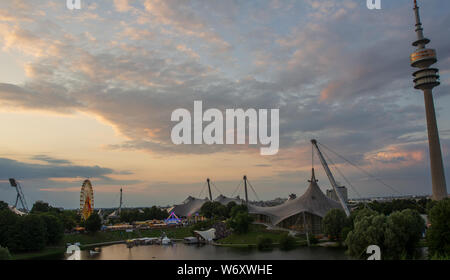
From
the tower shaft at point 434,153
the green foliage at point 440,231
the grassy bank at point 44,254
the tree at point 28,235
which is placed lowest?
the grassy bank at point 44,254

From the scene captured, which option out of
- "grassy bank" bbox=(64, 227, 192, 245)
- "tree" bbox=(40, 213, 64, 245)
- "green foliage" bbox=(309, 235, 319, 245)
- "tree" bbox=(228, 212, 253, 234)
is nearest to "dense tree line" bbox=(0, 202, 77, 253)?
"tree" bbox=(40, 213, 64, 245)

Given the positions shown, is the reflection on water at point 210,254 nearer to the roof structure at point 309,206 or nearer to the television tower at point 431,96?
the roof structure at point 309,206

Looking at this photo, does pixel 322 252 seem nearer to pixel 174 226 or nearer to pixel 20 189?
pixel 174 226

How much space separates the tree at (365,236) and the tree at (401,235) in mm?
653

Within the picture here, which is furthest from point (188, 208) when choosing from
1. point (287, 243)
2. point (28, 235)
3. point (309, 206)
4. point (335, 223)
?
point (335, 223)

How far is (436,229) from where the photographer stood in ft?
109

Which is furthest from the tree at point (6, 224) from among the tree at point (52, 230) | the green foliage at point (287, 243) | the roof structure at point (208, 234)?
the green foliage at point (287, 243)

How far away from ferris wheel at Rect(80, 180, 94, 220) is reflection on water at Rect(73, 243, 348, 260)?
19.8m

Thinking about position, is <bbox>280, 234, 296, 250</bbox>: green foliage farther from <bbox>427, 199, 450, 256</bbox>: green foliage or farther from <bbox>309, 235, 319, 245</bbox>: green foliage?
<bbox>427, 199, 450, 256</bbox>: green foliage

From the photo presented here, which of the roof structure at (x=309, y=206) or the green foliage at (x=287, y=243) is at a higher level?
the roof structure at (x=309, y=206)

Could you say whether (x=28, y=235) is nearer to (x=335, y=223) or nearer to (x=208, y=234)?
(x=208, y=234)

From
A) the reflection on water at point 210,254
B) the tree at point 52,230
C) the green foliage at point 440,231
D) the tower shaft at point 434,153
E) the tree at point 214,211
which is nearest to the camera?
the green foliage at point 440,231

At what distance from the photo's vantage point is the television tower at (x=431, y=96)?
79.6 metres
